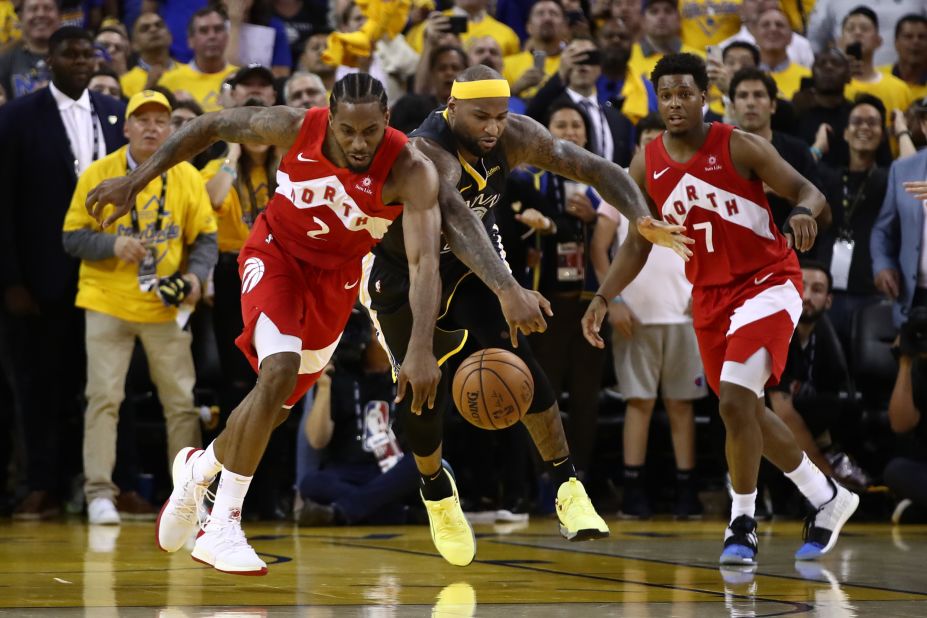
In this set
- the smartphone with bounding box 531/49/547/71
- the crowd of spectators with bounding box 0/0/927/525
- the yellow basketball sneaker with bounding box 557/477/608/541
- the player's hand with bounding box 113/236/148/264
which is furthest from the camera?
the smartphone with bounding box 531/49/547/71

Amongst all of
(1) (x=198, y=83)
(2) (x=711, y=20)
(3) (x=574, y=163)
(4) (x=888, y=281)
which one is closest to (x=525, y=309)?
(3) (x=574, y=163)

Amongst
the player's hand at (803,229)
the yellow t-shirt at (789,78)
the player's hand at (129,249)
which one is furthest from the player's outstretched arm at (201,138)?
the yellow t-shirt at (789,78)

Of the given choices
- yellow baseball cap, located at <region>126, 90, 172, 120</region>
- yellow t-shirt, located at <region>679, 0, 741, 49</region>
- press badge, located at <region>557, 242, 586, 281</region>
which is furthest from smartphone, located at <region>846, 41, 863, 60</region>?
yellow baseball cap, located at <region>126, 90, 172, 120</region>

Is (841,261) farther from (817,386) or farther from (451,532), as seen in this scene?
(451,532)

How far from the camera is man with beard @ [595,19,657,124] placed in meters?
11.8

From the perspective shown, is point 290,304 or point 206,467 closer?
point 290,304

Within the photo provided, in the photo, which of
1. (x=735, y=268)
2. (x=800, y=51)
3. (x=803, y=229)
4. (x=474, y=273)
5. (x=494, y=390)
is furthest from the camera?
(x=800, y=51)

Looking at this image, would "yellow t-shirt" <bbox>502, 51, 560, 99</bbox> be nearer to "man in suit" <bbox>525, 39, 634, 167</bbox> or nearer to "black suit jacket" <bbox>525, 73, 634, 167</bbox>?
"man in suit" <bbox>525, 39, 634, 167</bbox>

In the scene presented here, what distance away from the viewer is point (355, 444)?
9.59m

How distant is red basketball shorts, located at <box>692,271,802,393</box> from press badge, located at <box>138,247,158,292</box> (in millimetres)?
3836

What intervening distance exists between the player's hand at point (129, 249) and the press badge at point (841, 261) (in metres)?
5.09

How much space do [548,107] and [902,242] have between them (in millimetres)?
2741

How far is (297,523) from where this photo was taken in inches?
374

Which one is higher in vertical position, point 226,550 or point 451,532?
point 226,550
